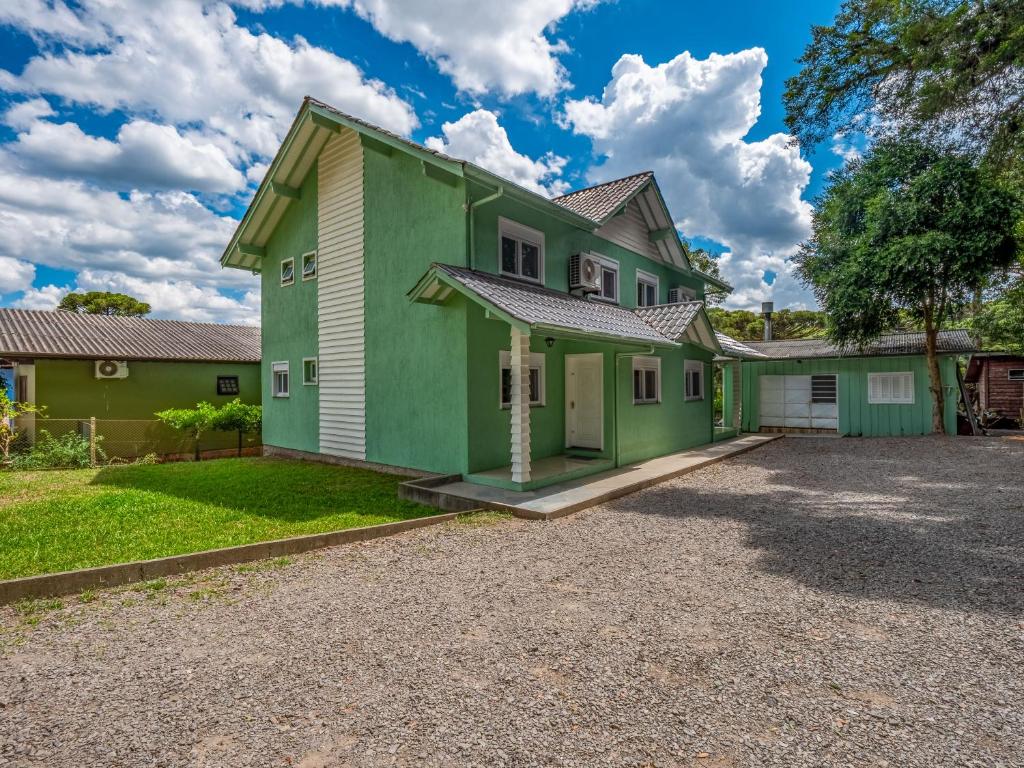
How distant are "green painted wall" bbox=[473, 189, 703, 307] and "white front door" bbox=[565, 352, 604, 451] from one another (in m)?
1.82

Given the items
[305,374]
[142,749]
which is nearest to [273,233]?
[305,374]

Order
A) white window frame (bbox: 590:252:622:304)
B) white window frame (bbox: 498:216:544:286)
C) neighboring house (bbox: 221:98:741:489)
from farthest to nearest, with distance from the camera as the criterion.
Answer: white window frame (bbox: 590:252:622:304), white window frame (bbox: 498:216:544:286), neighboring house (bbox: 221:98:741:489)

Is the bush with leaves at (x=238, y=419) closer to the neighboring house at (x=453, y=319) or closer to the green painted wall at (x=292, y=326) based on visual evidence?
the green painted wall at (x=292, y=326)

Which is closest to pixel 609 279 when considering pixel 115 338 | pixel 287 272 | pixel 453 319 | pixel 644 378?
pixel 644 378

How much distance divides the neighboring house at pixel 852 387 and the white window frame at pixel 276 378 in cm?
1525

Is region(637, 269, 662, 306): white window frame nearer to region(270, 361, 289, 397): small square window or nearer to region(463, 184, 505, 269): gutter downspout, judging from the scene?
region(463, 184, 505, 269): gutter downspout

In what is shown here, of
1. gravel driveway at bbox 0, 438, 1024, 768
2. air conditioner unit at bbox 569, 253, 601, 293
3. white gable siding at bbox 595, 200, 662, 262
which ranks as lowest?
gravel driveway at bbox 0, 438, 1024, 768

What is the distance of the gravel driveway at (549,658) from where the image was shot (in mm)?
2639

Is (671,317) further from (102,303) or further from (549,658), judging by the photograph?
(102,303)

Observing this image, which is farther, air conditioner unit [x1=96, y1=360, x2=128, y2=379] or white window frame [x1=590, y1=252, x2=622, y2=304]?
air conditioner unit [x1=96, y1=360, x2=128, y2=379]

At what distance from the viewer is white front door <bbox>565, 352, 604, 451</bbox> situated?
11.2 metres

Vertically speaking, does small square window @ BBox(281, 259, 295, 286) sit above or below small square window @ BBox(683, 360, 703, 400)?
above

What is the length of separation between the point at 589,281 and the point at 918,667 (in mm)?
9715

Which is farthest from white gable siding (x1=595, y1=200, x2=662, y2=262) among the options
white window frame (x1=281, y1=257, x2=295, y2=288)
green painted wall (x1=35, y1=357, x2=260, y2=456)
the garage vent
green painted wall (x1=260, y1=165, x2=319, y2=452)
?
green painted wall (x1=35, y1=357, x2=260, y2=456)
